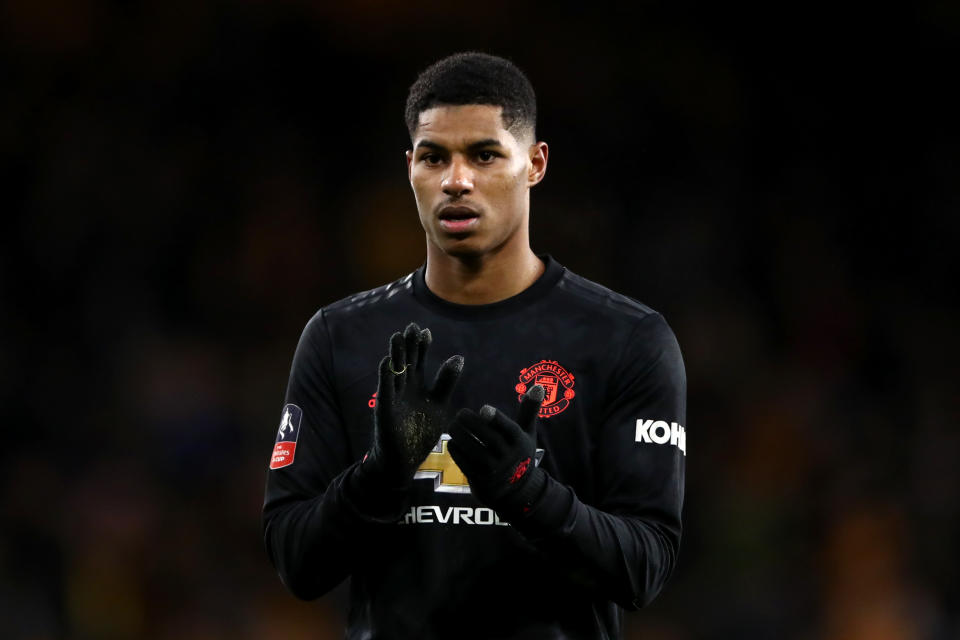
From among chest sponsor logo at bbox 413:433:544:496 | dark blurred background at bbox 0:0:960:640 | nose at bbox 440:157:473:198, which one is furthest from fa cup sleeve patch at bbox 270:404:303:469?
dark blurred background at bbox 0:0:960:640

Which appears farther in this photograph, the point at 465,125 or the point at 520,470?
the point at 465,125

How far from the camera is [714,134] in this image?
29.7ft

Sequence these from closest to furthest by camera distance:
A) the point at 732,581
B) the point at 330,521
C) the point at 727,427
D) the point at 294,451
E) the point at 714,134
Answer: the point at 330,521 < the point at 294,451 < the point at 732,581 < the point at 727,427 < the point at 714,134

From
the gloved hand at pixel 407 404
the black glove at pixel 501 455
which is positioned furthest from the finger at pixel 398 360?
the black glove at pixel 501 455

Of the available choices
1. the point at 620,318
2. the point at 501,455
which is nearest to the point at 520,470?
the point at 501,455

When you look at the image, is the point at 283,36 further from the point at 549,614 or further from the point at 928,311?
the point at 549,614

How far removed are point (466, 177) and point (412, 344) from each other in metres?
0.52

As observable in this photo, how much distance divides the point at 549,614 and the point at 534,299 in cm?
74

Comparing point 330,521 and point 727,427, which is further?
point 727,427

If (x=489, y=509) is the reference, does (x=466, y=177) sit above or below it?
above

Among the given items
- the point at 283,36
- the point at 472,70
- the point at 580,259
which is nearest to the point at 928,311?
the point at 580,259

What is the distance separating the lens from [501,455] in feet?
9.30

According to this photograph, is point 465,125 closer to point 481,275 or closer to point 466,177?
point 466,177

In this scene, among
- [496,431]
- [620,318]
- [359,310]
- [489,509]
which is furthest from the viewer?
[359,310]
